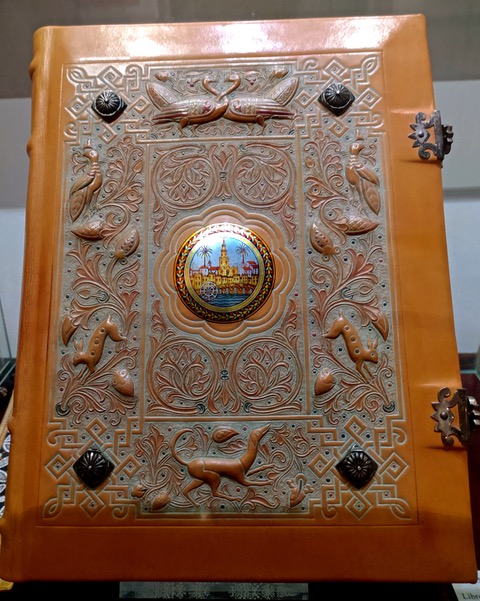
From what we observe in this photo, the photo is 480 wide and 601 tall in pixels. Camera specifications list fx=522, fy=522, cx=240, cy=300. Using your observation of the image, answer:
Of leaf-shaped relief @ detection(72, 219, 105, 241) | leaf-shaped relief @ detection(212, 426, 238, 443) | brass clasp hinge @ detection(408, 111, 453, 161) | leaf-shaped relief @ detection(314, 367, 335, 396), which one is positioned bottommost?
leaf-shaped relief @ detection(212, 426, 238, 443)

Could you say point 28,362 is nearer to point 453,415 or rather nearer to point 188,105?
point 188,105

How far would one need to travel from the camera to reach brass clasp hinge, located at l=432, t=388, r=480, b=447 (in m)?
1.32

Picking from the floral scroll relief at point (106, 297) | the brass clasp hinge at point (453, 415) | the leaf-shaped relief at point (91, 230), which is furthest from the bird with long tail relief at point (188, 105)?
the brass clasp hinge at point (453, 415)

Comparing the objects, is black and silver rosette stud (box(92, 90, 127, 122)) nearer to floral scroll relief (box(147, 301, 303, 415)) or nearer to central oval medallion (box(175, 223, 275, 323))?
central oval medallion (box(175, 223, 275, 323))

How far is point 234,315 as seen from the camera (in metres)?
1.43

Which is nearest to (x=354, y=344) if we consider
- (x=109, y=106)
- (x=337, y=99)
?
(x=337, y=99)

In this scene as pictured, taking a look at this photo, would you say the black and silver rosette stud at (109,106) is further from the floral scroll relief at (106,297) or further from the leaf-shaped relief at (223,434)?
the leaf-shaped relief at (223,434)

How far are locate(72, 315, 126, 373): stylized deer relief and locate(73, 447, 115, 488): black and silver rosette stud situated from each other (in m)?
0.22

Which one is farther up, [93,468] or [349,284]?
[349,284]

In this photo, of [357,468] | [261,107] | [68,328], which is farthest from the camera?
[261,107]

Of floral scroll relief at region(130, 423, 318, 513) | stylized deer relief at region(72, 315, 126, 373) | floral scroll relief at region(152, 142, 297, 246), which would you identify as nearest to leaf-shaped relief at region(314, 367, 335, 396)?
floral scroll relief at region(130, 423, 318, 513)

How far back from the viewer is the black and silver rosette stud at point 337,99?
5.01 feet

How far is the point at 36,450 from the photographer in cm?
137

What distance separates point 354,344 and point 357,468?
0.32 m
